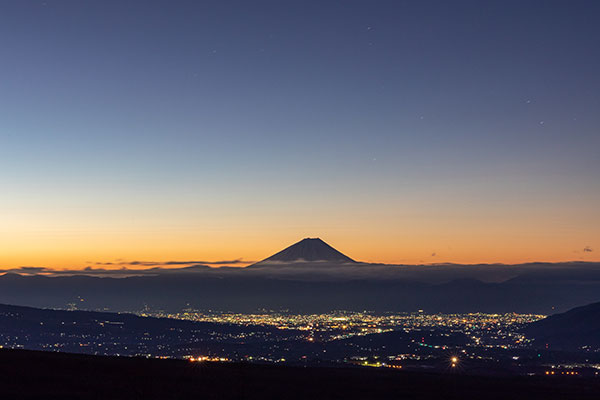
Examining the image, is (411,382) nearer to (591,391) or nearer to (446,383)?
(446,383)

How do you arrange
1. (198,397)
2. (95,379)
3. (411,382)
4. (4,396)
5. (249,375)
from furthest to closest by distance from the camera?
1. (411,382)
2. (249,375)
3. (95,379)
4. (198,397)
5. (4,396)

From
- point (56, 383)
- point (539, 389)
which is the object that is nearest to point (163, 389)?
point (56, 383)

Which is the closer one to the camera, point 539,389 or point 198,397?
point 198,397

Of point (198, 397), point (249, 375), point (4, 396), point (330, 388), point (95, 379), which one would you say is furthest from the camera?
point (249, 375)

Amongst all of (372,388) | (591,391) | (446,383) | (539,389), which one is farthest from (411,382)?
(591,391)

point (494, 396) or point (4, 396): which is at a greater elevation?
point (4, 396)

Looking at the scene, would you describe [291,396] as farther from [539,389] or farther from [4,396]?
[539,389]
